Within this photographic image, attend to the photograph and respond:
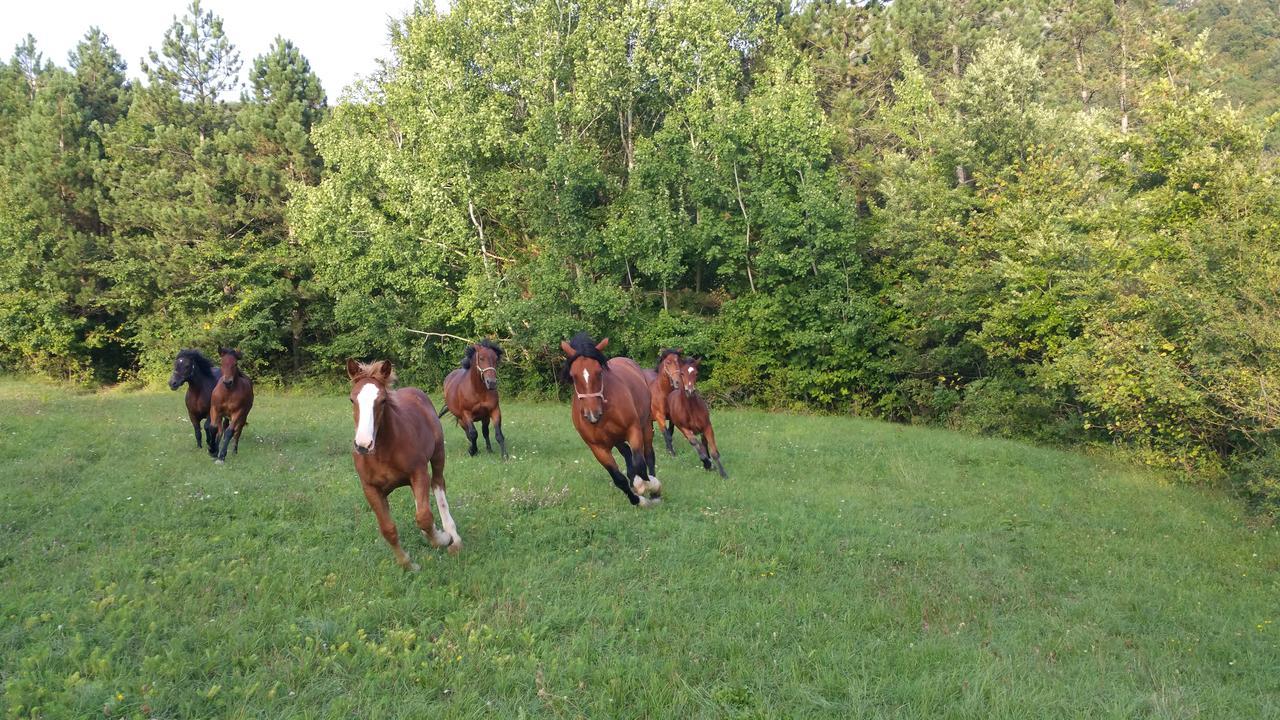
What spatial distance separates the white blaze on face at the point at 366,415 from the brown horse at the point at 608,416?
2962mm

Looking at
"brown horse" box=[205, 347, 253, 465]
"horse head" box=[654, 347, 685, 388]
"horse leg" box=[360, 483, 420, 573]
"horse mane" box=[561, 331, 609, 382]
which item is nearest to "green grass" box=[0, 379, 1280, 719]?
"horse leg" box=[360, 483, 420, 573]

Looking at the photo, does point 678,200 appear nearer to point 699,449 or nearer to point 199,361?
point 699,449

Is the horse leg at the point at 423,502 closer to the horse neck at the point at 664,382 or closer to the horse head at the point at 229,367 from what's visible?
the horse neck at the point at 664,382

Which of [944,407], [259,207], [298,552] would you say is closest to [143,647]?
[298,552]

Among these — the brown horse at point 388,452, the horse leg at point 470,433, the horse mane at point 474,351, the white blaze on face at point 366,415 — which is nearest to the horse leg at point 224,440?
the horse leg at point 470,433

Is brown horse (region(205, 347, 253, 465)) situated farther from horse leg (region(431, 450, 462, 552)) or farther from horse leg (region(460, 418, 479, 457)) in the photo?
horse leg (region(431, 450, 462, 552))

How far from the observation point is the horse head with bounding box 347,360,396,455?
6.38 meters

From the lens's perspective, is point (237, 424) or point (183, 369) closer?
point (237, 424)

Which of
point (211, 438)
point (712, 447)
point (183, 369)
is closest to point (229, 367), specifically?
point (183, 369)

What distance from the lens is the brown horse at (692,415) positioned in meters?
13.8

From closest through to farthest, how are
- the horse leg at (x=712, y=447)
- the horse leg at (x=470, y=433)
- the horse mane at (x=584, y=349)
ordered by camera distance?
1. the horse mane at (x=584, y=349)
2. the horse leg at (x=712, y=447)
3. the horse leg at (x=470, y=433)

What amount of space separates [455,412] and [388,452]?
9051 mm

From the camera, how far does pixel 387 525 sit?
273 inches

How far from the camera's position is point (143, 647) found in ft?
16.9
